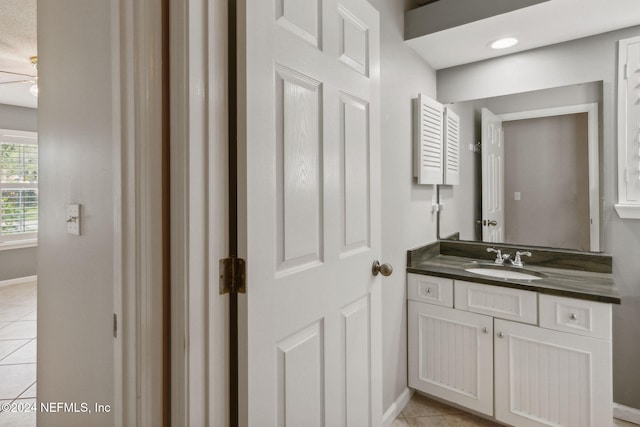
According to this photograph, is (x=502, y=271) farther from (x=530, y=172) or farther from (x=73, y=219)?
(x=73, y=219)

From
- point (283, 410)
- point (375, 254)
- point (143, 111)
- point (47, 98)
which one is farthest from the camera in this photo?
point (375, 254)

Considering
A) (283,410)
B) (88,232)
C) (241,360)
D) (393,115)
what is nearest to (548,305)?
(393,115)

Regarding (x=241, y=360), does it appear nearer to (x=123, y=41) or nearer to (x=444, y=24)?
(x=123, y=41)

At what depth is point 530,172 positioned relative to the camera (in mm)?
2186

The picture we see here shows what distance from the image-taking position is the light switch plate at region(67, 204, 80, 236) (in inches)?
43.9

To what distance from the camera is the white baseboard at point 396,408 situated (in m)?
1.86

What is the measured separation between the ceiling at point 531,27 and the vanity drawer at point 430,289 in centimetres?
143

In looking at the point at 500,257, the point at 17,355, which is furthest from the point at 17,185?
the point at 500,257

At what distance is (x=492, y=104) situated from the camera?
2.31 m

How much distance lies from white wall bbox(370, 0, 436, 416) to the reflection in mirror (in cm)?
45

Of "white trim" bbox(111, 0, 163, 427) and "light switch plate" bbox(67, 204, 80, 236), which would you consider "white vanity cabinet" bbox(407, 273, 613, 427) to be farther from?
"light switch plate" bbox(67, 204, 80, 236)

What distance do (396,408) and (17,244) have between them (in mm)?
5506

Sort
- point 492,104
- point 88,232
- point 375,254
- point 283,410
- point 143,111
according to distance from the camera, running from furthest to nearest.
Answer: point 492,104 → point 375,254 → point 88,232 → point 283,410 → point 143,111

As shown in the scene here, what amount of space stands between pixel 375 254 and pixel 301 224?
0.54 meters
